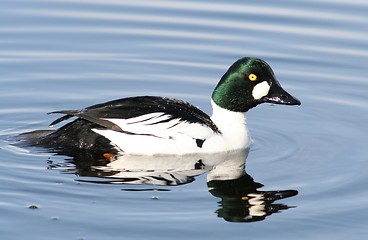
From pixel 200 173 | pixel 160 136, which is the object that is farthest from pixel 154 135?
pixel 200 173

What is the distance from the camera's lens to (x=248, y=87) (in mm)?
12508

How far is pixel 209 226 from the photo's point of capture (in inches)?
376

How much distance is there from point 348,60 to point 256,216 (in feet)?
19.7

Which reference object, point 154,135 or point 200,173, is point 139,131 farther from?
point 200,173

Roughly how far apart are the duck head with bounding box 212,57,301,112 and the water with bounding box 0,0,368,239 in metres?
0.48

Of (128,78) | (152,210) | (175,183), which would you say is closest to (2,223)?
(152,210)

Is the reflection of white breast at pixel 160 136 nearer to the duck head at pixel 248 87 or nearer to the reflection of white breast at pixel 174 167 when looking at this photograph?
the reflection of white breast at pixel 174 167

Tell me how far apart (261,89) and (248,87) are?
0.15 meters

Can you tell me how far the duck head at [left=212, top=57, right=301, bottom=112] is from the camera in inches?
490

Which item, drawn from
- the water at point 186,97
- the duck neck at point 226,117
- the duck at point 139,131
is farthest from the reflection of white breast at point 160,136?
the water at point 186,97

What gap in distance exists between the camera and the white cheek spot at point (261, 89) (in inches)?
492

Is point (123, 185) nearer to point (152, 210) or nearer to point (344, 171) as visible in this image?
point (152, 210)

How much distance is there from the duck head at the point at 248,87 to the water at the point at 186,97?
48cm

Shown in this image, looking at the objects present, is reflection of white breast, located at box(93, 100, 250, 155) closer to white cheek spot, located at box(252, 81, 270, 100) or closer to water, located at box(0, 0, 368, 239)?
water, located at box(0, 0, 368, 239)
